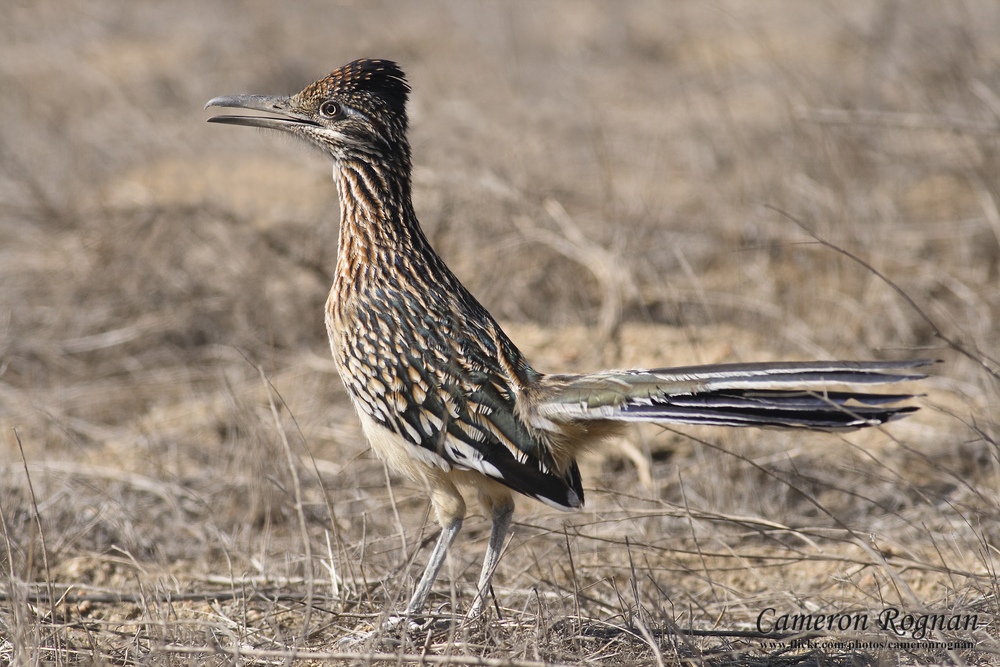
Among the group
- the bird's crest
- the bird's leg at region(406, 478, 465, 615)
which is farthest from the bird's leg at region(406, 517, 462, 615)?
the bird's crest

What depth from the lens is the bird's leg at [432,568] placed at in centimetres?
419

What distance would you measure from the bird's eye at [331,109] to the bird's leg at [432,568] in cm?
168

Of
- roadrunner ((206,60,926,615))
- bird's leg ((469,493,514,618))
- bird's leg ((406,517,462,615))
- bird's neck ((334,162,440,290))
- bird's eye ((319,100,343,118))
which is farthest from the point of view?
bird's eye ((319,100,343,118))

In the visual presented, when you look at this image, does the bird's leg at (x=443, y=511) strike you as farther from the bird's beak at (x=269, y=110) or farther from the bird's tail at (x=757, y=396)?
the bird's beak at (x=269, y=110)

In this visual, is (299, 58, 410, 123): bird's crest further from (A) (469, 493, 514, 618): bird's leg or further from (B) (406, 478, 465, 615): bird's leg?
(A) (469, 493, 514, 618): bird's leg

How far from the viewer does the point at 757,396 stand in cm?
347

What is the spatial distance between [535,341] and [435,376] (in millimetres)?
2905

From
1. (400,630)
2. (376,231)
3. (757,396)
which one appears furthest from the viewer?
(376,231)

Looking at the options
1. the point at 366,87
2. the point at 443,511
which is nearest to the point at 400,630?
the point at 443,511

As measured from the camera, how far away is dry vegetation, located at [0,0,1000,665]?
407 centimetres

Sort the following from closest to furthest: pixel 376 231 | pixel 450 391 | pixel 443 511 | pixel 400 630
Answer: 1. pixel 400 630
2. pixel 450 391
3. pixel 443 511
4. pixel 376 231

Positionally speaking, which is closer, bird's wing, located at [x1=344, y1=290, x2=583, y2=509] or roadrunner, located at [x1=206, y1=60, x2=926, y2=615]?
roadrunner, located at [x1=206, y1=60, x2=926, y2=615]

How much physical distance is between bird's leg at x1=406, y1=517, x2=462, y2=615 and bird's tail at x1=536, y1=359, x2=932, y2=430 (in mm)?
782

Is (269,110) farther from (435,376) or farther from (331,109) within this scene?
(435,376)
